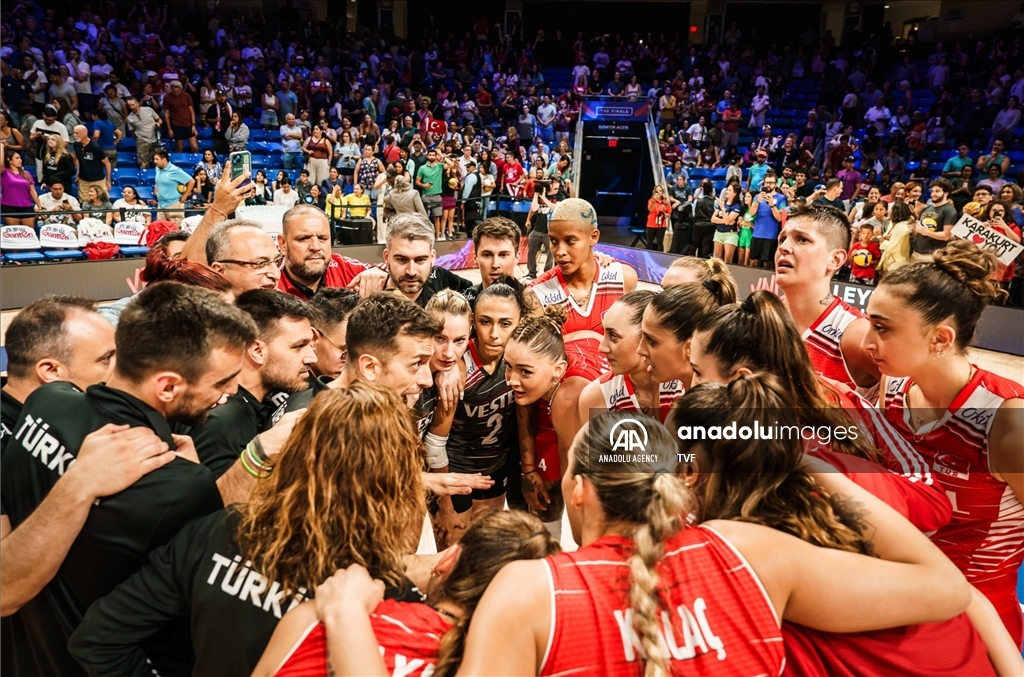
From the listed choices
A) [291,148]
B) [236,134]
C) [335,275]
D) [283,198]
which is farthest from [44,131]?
[335,275]

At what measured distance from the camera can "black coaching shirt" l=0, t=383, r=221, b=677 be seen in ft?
5.81

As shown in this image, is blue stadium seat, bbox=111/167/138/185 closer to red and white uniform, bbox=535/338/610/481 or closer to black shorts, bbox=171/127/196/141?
black shorts, bbox=171/127/196/141

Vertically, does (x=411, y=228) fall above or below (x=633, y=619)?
above

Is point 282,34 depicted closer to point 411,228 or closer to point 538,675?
point 411,228

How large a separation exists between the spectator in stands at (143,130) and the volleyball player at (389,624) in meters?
14.4

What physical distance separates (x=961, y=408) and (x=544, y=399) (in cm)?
166

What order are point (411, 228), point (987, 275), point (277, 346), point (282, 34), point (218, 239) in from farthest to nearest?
point (282, 34) < point (411, 228) < point (218, 239) < point (277, 346) < point (987, 275)

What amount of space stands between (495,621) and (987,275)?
2.09 meters

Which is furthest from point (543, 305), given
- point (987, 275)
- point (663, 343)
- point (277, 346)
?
point (987, 275)

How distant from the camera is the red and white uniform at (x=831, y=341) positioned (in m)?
3.22

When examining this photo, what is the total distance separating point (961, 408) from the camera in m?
2.33

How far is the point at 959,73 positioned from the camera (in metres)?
17.4

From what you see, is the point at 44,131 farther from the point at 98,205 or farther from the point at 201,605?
the point at 201,605

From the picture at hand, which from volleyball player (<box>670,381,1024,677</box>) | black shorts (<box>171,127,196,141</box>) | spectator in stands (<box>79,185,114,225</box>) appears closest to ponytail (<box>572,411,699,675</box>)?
volleyball player (<box>670,381,1024,677</box>)
